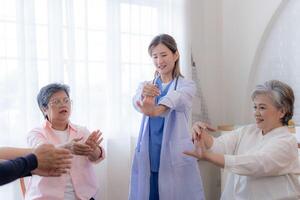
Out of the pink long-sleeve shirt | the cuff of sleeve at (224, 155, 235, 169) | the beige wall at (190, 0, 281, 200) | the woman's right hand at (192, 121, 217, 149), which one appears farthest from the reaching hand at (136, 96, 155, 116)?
the beige wall at (190, 0, 281, 200)

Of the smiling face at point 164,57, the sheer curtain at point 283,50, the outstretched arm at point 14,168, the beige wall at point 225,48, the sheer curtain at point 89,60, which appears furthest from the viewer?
the beige wall at point 225,48

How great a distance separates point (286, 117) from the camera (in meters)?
1.65

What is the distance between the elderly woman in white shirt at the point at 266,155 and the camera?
5.04ft

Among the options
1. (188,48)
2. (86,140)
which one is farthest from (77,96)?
(188,48)

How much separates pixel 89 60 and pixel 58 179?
2.86 feet

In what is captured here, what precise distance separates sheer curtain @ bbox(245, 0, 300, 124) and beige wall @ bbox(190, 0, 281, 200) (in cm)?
8

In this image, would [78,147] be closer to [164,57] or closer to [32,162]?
[32,162]

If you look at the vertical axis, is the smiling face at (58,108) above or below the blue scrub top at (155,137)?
above

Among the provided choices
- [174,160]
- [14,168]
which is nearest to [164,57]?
[174,160]

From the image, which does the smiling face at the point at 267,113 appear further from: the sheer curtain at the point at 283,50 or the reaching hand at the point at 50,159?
the sheer curtain at the point at 283,50

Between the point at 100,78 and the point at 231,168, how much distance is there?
47.0 inches

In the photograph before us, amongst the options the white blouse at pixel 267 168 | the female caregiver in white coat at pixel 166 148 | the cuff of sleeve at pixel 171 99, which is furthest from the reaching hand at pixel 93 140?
the white blouse at pixel 267 168

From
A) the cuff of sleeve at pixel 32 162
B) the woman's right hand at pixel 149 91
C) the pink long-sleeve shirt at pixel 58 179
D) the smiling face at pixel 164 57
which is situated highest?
the smiling face at pixel 164 57

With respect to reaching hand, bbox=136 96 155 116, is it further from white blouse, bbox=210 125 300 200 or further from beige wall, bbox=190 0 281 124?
beige wall, bbox=190 0 281 124
